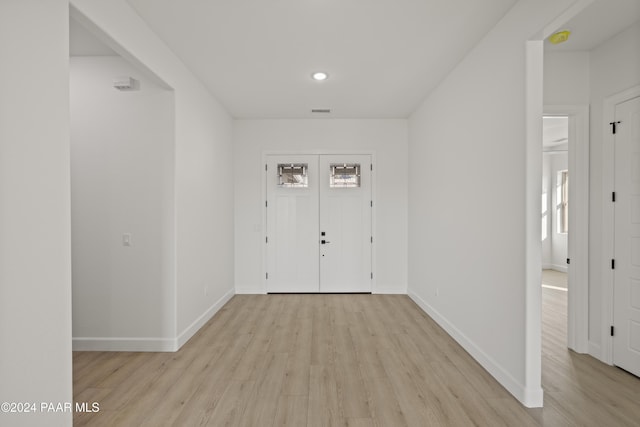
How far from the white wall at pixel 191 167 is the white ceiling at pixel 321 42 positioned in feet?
0.58

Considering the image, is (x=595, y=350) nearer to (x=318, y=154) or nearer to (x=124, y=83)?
(x=318, y=154)

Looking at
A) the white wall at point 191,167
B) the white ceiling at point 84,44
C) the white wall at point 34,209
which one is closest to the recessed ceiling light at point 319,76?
the white wall at point 191,167

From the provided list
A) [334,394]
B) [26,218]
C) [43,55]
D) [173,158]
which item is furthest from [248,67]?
[334,394]

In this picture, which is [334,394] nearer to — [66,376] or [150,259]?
[66,376]

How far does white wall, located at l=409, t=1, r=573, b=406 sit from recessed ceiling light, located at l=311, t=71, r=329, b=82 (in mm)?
1380

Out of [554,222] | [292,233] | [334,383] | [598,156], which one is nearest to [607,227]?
[598,156]

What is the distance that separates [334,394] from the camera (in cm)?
239

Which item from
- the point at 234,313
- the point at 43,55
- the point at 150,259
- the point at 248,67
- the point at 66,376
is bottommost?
the point at 234,313

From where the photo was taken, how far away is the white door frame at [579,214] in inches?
120

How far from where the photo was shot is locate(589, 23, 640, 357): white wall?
2838mm

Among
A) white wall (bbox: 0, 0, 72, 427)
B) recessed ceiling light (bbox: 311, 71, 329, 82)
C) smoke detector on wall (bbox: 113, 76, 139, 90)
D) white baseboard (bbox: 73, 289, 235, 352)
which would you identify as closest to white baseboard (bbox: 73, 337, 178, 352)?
white baseboard (bbox: 73, 289, 235, 352)

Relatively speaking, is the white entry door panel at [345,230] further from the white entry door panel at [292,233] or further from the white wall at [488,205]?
the white wall at [488,205]

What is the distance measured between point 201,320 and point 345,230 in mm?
2588

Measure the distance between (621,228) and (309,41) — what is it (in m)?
3.18
